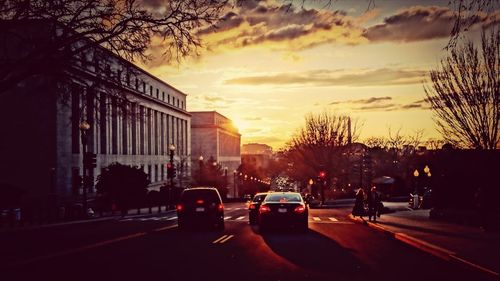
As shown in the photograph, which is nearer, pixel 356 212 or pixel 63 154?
pixel 356 212

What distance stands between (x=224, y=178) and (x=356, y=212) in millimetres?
74675

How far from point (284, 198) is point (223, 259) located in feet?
33.5

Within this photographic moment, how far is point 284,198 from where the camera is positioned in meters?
24.6

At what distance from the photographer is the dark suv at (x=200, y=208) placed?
84.8 feet

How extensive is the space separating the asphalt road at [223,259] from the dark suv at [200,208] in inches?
147

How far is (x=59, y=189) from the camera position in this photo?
58375 millimetres

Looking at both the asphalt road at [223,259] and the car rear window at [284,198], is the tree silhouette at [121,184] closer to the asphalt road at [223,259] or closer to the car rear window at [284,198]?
the car rear window at [284,198]

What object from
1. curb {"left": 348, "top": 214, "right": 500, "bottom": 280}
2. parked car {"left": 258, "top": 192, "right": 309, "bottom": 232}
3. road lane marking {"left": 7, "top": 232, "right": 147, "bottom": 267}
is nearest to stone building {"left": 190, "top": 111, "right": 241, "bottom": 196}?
parked car {"left": 258, "top": 192, "right": 309, "bottom": 232}

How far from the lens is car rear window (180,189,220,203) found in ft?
85.8

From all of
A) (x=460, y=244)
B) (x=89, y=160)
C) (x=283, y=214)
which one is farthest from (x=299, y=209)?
(x=89, y=160)

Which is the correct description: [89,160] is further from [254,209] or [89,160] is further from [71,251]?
[71,251]

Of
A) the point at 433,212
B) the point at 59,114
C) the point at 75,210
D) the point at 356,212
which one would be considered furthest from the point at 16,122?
the point at 433,212

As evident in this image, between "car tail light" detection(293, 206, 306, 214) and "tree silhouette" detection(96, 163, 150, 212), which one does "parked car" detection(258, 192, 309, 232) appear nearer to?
"car tail light" detection(293, 206, 306, 214)

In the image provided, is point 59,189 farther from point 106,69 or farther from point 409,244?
point 409,244
